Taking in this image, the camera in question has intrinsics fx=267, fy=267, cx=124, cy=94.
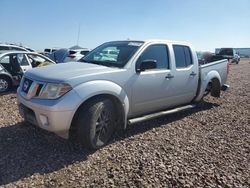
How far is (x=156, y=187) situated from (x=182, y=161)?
0.90m

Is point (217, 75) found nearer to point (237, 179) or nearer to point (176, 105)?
point (176, 105)

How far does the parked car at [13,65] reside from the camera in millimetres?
8742

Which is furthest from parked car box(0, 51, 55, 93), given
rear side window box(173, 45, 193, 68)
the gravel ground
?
rear side window box(173, 45, 193, 68)

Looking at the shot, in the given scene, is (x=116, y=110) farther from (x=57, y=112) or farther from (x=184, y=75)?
(x=184, y=75)

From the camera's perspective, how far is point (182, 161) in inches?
163

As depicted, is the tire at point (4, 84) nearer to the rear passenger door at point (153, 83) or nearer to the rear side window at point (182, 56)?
the rear passenger door at point (153, 83)

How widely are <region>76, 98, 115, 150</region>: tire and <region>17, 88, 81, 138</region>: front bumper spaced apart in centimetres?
20

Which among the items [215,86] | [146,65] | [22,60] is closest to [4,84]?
[22,60]

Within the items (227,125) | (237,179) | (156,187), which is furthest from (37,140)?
(227,125)

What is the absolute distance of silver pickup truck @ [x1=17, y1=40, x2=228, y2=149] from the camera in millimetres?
3922

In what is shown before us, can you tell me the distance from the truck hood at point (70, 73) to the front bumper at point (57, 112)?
0.80 feet

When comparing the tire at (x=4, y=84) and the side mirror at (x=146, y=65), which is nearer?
the side mirror at (x=146, y=65)

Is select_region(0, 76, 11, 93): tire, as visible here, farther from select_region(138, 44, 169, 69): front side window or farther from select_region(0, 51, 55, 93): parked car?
select_region(138, 44, 169, 69): front side window

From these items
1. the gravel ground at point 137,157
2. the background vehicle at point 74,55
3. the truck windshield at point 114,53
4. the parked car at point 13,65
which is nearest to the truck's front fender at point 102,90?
the truck windshield at point 114,53
